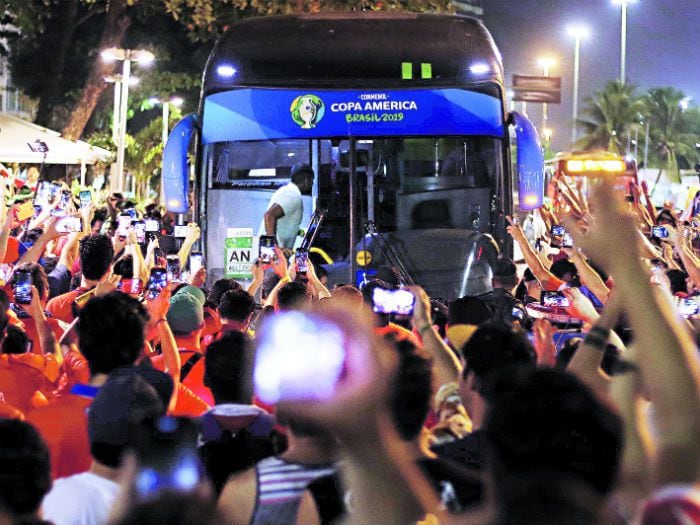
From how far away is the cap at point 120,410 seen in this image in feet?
12.0

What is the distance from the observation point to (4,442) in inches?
114

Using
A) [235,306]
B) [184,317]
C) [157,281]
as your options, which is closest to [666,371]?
[235,306]

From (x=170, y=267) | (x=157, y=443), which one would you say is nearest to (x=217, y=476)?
(x=157, y=443)

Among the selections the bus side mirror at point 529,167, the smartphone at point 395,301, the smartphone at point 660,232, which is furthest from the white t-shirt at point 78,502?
the bus side mirror at point 529,167

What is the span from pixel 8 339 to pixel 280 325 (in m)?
3.07

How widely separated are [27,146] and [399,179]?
1180 cm

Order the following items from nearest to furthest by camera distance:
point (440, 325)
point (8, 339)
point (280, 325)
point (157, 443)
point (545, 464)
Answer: point (545, 464) < point (280, 325) < point (157, 443) < point (8, 339) < point (440, 325)

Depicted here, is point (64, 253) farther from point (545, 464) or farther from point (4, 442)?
point (545, 464)

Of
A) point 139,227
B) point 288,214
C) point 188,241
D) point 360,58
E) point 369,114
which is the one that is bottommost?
point 188,241

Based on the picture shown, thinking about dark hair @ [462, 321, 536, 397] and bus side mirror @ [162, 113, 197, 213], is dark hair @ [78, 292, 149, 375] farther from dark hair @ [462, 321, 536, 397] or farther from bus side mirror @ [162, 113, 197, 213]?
bus side mirror @ [162, 113, 197, 213]

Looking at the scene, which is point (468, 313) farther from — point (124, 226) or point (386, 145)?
point (386, 145)

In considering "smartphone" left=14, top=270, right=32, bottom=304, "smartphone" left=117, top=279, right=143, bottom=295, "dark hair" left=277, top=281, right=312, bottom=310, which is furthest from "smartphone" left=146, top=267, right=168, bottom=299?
"smartphone" left=14, top=270, right=32, bottom=304

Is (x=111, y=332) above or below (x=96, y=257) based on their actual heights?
below

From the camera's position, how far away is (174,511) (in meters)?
1.89
